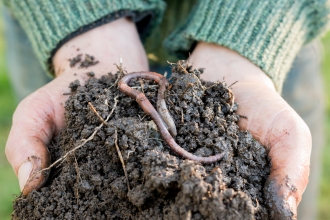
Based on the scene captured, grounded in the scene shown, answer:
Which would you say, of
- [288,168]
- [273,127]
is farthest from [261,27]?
[288,168]

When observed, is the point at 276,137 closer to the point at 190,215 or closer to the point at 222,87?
the point at 222,87

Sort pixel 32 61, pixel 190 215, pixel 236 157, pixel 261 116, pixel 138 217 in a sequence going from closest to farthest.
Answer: pixel 190 215 → pixel 138 217 → pixel 236 157 → pixel 261 116 → pixel 32 61

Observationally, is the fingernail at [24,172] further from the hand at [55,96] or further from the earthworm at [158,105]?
the earthworm at [158,105]

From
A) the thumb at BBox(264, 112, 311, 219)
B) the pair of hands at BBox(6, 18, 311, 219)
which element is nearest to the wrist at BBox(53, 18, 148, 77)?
the pair of hands at BBox(6, 18, 311, 219)

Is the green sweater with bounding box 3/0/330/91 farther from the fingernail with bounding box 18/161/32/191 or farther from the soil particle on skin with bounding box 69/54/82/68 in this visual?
the fingernail with bounding box 18/161/32/191

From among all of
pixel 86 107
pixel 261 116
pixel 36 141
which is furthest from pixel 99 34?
pixel 261 116
